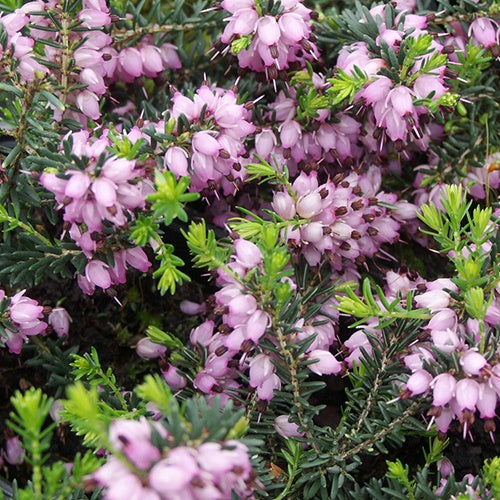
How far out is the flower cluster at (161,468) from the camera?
4.44 ft

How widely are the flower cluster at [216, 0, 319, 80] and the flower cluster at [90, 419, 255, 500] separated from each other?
4.60 feet

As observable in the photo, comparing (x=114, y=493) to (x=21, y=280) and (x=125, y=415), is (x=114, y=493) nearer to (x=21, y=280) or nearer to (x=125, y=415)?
(x=125, y=415)

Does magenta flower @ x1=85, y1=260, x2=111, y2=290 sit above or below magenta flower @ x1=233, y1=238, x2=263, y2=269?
below

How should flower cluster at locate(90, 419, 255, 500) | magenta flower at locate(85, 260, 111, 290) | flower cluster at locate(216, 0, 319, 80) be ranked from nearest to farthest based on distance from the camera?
flower cluster at locate(90, 419, 255, 500) < magenta flower at locate(85, 260, 111, 290) < flower cluster at locate(216, 0, 319, 80)

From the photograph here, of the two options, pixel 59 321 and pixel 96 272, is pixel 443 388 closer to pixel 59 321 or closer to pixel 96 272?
pixel 96 272

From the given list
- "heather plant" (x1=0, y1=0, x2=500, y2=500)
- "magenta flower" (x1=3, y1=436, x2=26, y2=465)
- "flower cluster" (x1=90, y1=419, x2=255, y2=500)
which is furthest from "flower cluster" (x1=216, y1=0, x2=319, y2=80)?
"magenta flower" (x1=3, y1=436, x2=26, y2=465)

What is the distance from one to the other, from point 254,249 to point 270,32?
2.62ft

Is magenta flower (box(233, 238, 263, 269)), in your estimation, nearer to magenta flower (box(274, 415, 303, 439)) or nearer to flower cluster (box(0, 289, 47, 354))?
magenta flower (box(274, 415, 303, 439))

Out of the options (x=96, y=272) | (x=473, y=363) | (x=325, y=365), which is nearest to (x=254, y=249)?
(x=325, y=365)

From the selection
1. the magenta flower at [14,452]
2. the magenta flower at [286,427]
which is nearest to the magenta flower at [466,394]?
the magenta flower at [286,427]

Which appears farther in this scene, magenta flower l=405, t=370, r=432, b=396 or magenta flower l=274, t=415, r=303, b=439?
magenta flower l=274, t=415, r=303, b=439

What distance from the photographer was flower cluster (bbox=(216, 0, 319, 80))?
2.40 metres

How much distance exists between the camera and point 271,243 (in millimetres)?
1881

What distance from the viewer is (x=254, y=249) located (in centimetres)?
202
